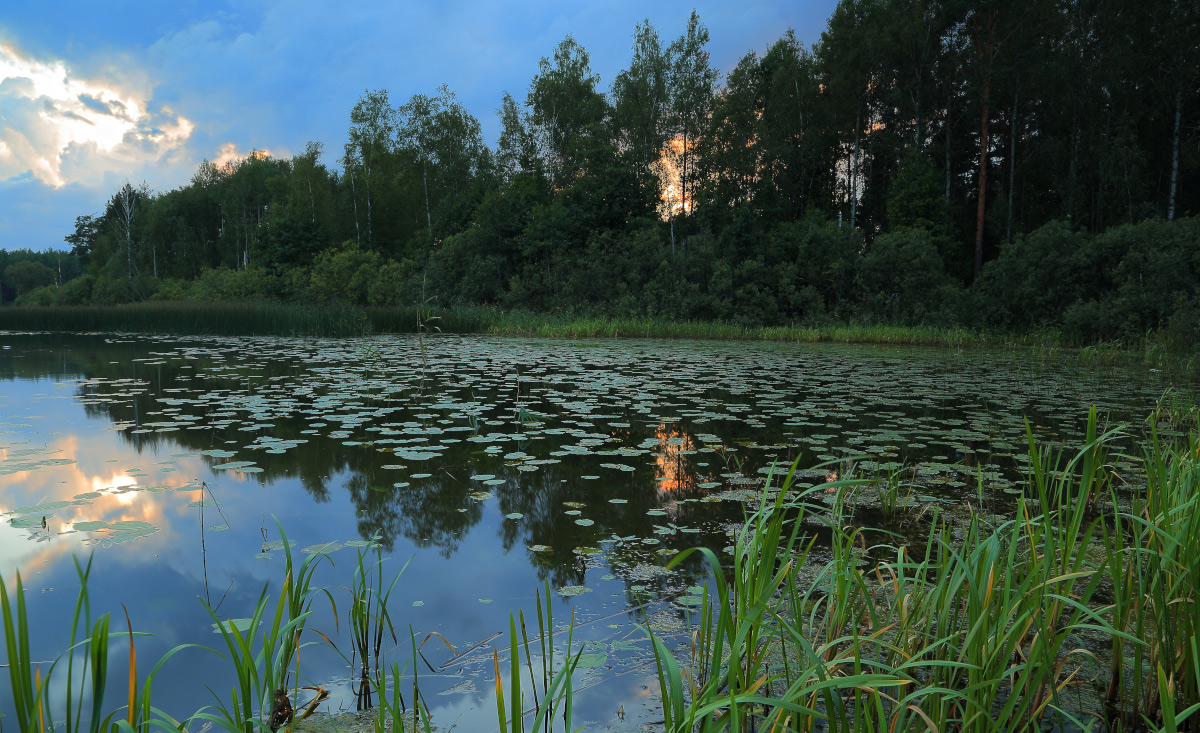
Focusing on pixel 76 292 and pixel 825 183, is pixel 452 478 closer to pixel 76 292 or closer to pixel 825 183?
pixel 825 183

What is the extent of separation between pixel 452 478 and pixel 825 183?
25728 millimetres

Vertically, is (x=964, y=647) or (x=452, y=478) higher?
(x=964, y=647)

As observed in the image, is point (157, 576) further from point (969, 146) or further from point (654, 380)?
point (969, 146)

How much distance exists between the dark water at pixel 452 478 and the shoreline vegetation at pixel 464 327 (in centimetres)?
618

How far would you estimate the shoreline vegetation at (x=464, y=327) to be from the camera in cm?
1453

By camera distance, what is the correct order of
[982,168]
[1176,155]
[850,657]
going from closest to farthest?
1. [850,657]
2. [1176,155]
3. [982,168]

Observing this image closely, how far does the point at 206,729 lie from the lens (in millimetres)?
1573

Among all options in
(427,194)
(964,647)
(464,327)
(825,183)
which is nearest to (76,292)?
(427,194)

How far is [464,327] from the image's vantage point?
18422 mm

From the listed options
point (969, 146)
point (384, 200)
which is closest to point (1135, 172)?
point (969, 146)

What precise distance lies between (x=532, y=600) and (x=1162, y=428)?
509 cm

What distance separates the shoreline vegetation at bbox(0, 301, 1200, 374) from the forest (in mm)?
1528

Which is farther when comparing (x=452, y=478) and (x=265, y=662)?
(x=452, y=478)

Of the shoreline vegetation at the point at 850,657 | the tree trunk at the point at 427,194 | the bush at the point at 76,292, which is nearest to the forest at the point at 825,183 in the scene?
the tree trunk at the point at 427,194
